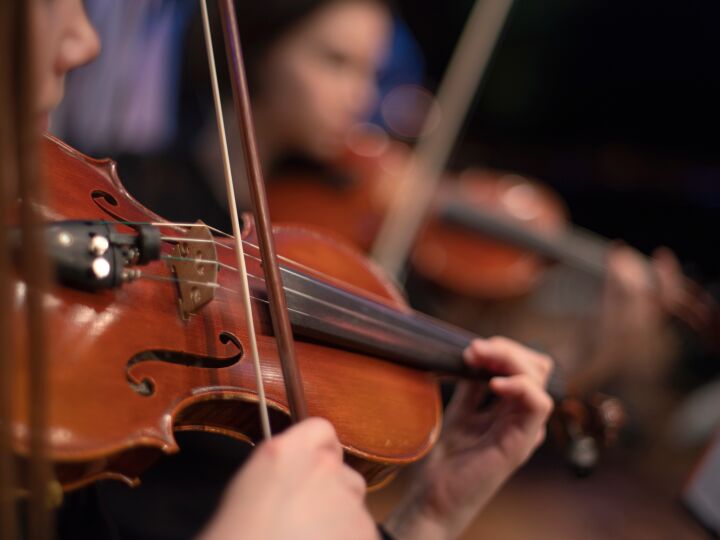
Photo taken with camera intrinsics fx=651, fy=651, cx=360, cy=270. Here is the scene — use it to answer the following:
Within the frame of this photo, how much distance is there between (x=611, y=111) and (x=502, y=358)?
2.32 meters

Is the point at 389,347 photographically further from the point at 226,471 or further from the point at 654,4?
the point at 654,4

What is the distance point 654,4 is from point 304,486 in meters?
2.63

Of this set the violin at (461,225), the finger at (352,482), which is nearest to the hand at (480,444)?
the finger at (352,482)

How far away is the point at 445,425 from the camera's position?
801mm

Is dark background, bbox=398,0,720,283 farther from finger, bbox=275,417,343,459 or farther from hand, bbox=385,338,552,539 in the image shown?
finger, bbox=275,417,343,459

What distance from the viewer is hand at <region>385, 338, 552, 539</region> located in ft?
2.24

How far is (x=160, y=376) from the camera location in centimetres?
44

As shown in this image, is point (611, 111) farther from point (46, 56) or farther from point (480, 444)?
point (46, 56)

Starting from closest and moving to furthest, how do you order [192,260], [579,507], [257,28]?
1. [192,260]
2. [257,28]
3. [579,507]

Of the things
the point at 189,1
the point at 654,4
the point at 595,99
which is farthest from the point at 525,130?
the point at 189,1

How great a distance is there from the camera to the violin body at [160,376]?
0.39 meters

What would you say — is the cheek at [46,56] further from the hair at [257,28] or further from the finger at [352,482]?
the hair at [257,28]

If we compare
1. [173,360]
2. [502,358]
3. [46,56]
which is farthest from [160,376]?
[502,358]

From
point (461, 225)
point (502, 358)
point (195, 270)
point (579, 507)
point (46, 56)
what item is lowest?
point (579, 507)
